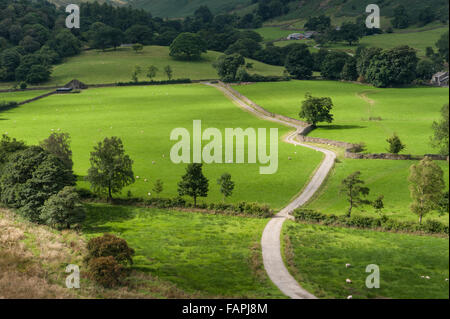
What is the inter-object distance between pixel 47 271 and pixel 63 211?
14.6 m

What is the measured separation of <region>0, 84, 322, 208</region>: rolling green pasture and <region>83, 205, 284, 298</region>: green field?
7753 millimetres

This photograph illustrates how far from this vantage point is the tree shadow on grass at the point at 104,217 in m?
52.4

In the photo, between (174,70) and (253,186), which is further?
(174,70)

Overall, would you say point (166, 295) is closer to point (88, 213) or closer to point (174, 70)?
point (88, 213)

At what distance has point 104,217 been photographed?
56.7 metres

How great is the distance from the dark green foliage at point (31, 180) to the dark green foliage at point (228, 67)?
118695 mm

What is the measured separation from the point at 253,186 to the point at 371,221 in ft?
64.5

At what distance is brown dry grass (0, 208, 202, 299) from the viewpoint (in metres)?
32.4

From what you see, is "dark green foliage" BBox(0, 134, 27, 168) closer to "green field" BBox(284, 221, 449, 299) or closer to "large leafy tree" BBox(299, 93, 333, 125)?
"green field" BBox(284, 221, 449, 299)

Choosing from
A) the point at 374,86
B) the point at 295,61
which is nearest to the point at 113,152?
the point at 374,86

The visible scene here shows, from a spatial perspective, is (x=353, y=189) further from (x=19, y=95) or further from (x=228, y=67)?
(x=19, y=95)

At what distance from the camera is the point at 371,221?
168 feet

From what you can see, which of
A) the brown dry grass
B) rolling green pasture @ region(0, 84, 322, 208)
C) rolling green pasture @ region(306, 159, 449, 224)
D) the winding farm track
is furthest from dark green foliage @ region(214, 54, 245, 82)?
the brown dry grass

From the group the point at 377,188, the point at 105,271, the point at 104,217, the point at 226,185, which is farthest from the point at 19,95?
the point at 105,271
